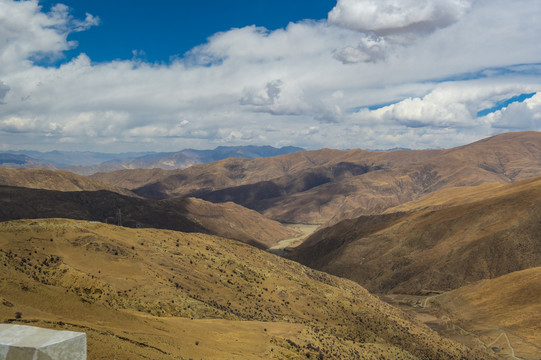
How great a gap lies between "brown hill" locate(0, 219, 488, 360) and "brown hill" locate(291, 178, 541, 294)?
3506 cm

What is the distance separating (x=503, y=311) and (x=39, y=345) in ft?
228

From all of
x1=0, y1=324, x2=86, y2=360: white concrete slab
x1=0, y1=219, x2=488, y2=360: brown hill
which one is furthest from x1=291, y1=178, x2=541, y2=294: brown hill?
x1=0, y1=324, x2=86, y2=360: white concrete slab

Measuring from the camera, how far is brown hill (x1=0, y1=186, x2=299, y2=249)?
12319 cm

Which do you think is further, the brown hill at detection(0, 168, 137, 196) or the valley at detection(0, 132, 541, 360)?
the brown hill at detection(0, 168, 137, 196)

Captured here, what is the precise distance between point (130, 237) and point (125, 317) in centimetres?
2657

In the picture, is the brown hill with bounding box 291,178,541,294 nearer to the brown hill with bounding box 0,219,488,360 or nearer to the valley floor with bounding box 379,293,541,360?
the valley floor with bounding box 379,293,541,360

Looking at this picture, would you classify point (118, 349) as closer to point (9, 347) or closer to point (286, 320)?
point (9, 347)

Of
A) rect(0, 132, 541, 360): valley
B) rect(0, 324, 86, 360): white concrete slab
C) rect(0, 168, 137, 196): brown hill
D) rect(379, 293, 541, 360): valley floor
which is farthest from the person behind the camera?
rect(0, 168, 137, 196): brown hill

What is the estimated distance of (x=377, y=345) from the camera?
3662 centimetres

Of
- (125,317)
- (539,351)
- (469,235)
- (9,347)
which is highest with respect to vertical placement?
(9,347)

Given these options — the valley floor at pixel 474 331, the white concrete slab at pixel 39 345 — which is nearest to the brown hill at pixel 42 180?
the valley floor at pixel 474 331

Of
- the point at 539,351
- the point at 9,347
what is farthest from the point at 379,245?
the point at 9,347

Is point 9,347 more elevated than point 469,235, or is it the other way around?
point 9,347

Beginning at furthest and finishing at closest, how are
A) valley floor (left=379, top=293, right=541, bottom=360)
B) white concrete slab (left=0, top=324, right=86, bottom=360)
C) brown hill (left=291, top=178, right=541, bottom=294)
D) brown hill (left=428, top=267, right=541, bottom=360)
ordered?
brown hill (left=291, top=178, right=541, bottom=294) → brown hill (left=428, top=267, right=541, bottom=360) → valley floor (left=379, top=293, right=541, bottom=360) → white concrete slab (left=0, top=324, right=86, bottom=360)
